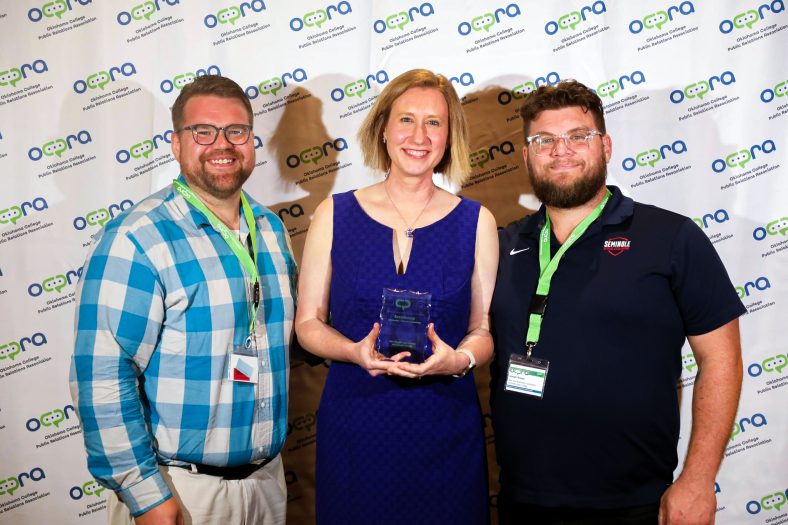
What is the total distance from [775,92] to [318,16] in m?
2.31

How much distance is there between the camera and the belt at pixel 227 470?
2.14 meters

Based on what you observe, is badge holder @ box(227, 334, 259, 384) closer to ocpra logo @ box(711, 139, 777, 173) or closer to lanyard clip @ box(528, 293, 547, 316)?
lanyard clip @ box(528, 293, 547, 316)

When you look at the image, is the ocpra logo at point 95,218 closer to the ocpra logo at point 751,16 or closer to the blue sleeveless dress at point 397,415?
the blue sleeveless dress at point 397,415

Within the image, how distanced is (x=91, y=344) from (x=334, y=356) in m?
0.76

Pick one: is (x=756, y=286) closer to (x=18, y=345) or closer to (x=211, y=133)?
(x=211, y=133)

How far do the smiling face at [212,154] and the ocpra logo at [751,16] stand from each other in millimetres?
2471

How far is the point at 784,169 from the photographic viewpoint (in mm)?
3162

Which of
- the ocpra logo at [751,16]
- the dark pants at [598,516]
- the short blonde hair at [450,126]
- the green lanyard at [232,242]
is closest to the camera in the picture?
the dark pants at [598,516]

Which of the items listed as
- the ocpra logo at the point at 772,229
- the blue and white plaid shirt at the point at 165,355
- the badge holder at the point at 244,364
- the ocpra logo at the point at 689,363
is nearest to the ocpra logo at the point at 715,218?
the ocpra logo at the point at 772,229

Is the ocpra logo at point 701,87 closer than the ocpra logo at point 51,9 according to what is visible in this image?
Yes

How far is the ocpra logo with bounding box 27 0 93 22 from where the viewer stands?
3.29m

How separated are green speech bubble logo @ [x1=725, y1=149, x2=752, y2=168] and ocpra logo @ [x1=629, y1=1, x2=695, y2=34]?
2.40 feet

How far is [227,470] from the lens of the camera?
2189 mm

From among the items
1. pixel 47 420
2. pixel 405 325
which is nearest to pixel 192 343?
pixel 405 325
